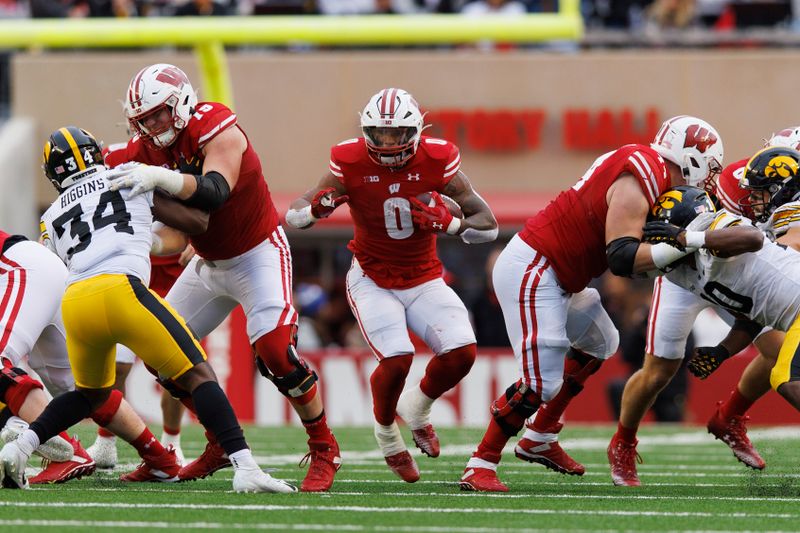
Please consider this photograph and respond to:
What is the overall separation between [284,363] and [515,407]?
1081 millimetres

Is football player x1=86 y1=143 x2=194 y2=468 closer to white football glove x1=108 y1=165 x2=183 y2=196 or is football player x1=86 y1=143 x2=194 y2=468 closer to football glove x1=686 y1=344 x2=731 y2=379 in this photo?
white football glove x1=108 y1=165 x2=183 y2=196

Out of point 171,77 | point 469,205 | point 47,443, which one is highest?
point 171,77

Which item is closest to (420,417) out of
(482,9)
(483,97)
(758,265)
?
(758,265)

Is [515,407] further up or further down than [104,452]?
further up

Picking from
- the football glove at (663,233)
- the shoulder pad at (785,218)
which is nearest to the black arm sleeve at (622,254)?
the football glove at (663,233)

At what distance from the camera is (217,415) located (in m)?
5.86

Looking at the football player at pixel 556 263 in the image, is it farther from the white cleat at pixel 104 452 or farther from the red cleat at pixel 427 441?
the white cleat at pixel 104 452

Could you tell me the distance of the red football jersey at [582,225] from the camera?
641cm

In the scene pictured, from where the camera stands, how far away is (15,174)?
49.4 feet


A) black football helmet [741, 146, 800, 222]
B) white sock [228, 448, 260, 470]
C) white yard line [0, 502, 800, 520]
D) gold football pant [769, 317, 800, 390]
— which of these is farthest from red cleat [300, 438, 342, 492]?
black football helmet [741, 146, 800, 222]

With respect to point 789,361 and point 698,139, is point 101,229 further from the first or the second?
point 789,361

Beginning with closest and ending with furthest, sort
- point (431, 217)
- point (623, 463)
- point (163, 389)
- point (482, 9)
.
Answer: point (431, 217)
point (623, 463)
point (163, 389)
point (482, 9)

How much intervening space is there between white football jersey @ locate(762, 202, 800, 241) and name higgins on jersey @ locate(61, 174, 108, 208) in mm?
2963

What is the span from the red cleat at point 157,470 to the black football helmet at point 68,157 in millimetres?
1344
